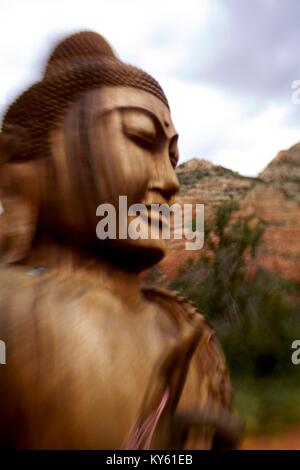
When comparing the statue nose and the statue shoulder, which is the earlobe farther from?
the statue shoulder

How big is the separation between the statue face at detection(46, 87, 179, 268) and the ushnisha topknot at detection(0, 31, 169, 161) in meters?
0.04

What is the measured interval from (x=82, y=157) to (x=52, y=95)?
0.27 metres

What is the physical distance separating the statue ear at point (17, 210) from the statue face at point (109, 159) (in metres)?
0.09

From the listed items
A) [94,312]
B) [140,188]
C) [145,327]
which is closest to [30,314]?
[94,312]

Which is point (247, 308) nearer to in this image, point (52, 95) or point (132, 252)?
point (132, 252)

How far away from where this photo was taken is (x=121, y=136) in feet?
6.84

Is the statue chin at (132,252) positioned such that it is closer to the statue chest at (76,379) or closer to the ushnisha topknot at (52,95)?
the statue chest at (76,379)

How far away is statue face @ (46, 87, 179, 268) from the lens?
204cm

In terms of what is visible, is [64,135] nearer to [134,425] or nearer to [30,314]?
[30,314]

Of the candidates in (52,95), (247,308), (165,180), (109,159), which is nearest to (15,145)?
(52,95)

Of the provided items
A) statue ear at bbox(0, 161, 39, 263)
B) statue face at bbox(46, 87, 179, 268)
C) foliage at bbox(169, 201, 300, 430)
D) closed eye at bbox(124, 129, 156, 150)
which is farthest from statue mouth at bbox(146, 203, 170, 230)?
foliage at bbox(169, 201, 300, 430)

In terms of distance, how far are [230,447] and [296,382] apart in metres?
9.63

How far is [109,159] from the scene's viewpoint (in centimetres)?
204

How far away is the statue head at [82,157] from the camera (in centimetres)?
204
